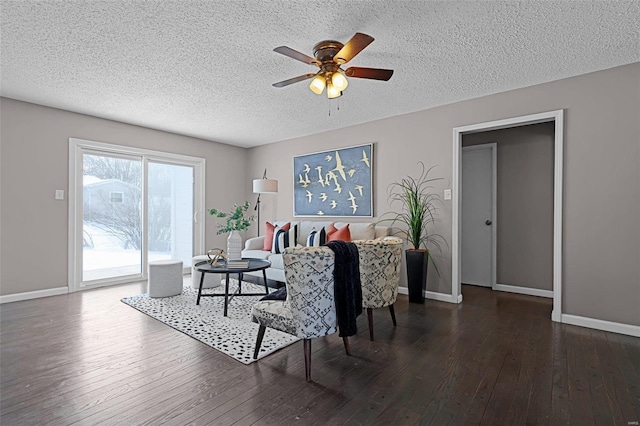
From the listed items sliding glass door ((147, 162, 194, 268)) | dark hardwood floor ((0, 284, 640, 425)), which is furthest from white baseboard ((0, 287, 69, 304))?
sliding glass door ((147, 162, 194, 268))

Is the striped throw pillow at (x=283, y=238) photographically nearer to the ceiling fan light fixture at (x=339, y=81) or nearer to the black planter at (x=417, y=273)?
the black planter at (x=417, y=273)

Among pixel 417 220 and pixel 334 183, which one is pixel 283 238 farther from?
pixel 417 220

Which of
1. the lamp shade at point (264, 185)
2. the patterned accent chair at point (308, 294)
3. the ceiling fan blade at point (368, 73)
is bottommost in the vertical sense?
the patterned accent chair at point (308, 294)

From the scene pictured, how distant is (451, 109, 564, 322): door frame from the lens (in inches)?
129

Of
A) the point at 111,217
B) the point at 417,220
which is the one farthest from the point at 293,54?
the point at 111,217

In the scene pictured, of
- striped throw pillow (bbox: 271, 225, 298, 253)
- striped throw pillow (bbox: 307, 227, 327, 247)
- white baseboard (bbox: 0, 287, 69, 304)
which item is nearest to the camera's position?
white baseboard (bbox: 0, 287, 69, 304)

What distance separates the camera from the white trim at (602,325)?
114 inches

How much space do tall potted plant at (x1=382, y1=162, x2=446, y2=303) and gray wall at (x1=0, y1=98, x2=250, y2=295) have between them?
4412mm

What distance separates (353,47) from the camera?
2.27 metres

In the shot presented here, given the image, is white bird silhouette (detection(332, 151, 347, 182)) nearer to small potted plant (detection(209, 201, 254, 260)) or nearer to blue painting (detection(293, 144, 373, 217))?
blue painting (detection(293, 144, 373, 217))

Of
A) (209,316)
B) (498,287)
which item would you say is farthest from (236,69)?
(498,287)

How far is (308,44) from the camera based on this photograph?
263 cm

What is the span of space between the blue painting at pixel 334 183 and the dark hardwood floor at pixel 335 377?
7.17 feet

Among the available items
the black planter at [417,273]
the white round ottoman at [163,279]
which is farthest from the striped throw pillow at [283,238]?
the black planter at [417,273]
